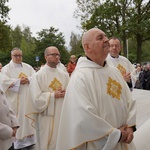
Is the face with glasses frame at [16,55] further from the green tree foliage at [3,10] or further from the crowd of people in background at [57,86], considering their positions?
the green tree foliage at [3,10]

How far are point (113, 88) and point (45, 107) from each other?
1.97m

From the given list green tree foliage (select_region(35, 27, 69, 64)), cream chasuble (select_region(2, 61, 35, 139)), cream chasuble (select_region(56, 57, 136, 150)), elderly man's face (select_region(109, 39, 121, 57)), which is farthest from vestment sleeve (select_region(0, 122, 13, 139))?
green tree foliage (select_region(35, 27, 69, 64))

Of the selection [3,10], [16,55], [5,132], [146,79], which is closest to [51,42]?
[3,10]

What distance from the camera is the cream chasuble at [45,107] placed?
4.31 m

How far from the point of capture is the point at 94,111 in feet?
7.82

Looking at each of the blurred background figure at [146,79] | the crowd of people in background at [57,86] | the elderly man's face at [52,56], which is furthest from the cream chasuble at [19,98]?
the blurred background figure at [146,79]

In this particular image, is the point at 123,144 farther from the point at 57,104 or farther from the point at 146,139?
the point at 57,104

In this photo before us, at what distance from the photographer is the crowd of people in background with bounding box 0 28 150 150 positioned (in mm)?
2479

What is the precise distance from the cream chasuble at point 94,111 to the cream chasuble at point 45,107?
1.79 meters

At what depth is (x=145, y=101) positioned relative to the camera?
8.09 meters

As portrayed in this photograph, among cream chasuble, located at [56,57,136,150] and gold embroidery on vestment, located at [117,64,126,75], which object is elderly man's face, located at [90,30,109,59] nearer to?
cream chasuble, located at [56,57,136,150]

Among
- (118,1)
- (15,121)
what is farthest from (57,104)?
(118,1)

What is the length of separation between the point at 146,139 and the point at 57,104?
172 cm

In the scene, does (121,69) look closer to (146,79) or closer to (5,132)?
(5,132)
